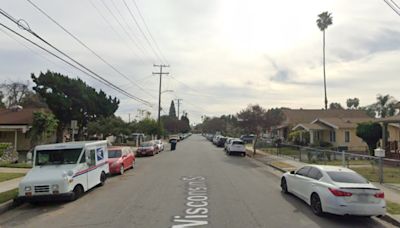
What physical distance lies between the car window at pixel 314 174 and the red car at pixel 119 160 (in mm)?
11673

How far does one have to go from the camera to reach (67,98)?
4738cm

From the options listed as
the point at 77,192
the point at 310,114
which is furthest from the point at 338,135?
the point at 77,192

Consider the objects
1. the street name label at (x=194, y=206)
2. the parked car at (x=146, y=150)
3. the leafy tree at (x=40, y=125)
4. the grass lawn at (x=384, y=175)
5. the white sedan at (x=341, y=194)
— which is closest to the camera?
the street name label at (x=194, y=206)

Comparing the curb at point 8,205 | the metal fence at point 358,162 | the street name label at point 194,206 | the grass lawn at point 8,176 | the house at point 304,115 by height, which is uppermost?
the house at point 304,115

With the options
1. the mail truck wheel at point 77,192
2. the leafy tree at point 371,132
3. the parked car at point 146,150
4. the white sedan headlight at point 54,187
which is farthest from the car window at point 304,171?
the parked car at point 146,150

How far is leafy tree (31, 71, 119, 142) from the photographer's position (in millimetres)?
46469

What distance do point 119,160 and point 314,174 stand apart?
12362mm

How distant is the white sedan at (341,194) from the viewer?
10547mm

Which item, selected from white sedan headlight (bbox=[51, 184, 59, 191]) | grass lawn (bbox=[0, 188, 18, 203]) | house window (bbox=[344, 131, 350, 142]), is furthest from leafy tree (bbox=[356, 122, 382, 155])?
grass lawn (bbox=[0, 188, 18, 203])

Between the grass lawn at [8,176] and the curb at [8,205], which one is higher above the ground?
the grass lawn at [8,176]

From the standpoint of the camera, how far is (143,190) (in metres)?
15.5

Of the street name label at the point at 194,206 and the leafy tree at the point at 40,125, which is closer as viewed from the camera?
the street name label at the point at 194,206

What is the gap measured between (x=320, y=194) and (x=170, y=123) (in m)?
131

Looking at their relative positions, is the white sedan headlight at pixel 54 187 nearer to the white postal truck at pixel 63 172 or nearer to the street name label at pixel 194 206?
the white postal truck at pixel 63 172
